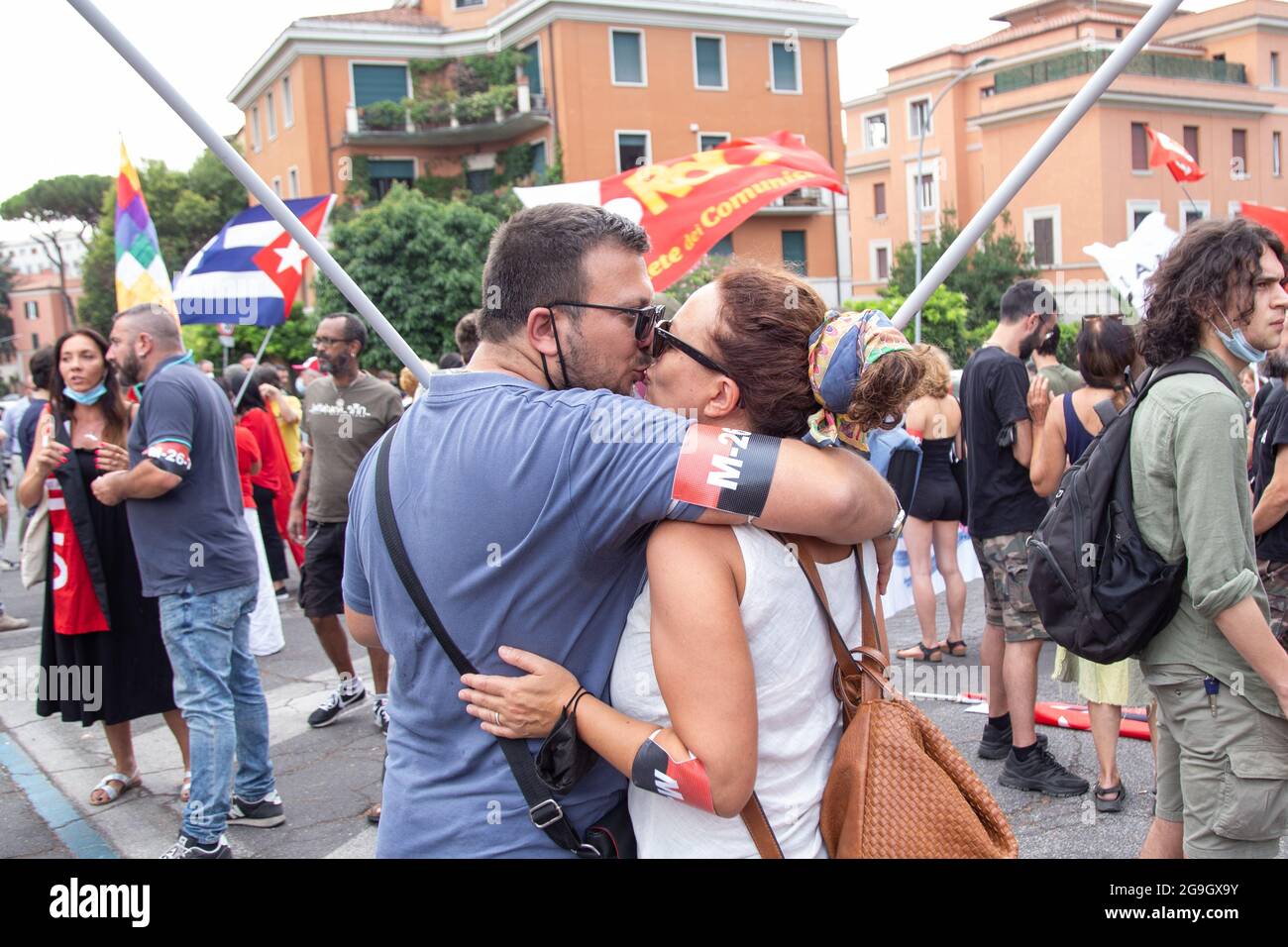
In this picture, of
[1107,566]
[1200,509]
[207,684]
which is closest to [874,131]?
[207,684]

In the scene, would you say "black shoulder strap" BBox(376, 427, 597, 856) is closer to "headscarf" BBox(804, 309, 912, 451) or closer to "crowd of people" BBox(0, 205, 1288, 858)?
"crowd of people" BBox(0, 205, 1288, 858)

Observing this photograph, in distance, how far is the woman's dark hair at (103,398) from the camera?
479 cm

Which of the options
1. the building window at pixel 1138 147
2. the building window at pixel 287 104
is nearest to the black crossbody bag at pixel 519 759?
the building window at pixel 1138 147

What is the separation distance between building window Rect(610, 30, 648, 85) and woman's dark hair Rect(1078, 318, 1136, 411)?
35785 mm

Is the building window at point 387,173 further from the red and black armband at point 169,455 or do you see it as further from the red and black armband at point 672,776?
the red and black armband at point 672,776

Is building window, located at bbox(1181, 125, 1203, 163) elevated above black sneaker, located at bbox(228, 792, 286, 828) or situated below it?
above

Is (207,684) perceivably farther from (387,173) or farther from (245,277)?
(387,173)

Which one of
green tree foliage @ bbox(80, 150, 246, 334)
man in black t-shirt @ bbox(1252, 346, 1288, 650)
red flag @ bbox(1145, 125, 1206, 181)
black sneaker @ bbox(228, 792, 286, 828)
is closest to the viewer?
man in black t-shirt @ bbox(1252, 346, 1288, 650)

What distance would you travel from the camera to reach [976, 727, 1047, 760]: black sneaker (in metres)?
4.88

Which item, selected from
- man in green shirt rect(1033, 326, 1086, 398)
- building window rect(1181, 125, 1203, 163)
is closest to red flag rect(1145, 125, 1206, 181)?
man in green shirt rect(1033, 326, 1086, 398)

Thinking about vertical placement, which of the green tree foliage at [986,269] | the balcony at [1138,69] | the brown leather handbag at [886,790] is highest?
the balcony at [1138,69]

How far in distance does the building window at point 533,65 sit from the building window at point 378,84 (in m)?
4.76
